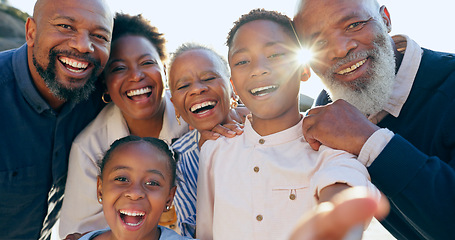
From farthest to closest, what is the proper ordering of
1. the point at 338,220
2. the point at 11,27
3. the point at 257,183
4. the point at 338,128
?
the point at 11,27 < the point at 257,183 < the point at 338,128 < the point at 338,220

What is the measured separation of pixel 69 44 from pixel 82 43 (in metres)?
0.09

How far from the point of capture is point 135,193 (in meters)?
2.04

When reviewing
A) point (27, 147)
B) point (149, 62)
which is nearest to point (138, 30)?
point (149, 62)

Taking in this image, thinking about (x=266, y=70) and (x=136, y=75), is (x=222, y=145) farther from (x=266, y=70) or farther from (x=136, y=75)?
(x=136, y=75)

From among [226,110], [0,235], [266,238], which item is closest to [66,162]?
[0,235]

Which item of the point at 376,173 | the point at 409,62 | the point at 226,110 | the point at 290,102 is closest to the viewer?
the point at 376,173

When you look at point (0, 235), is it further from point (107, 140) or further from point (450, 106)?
point (450, 106)

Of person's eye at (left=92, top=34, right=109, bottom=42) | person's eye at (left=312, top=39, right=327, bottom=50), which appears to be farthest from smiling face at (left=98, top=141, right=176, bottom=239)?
person's eye at (left=312, top=39, right=327, bottom=50)

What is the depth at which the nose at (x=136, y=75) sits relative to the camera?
9.37ft

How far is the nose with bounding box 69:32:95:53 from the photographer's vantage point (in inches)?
107

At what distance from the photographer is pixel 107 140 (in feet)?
9.85

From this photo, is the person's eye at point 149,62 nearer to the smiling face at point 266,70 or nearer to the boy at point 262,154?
the boy at point 262,154

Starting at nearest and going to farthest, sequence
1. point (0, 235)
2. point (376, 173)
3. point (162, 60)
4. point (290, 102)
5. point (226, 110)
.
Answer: point (376, 173) → point (290, 102) → point (226, 110) → point (0, 235) → point (162, 60)

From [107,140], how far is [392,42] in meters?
2.14
